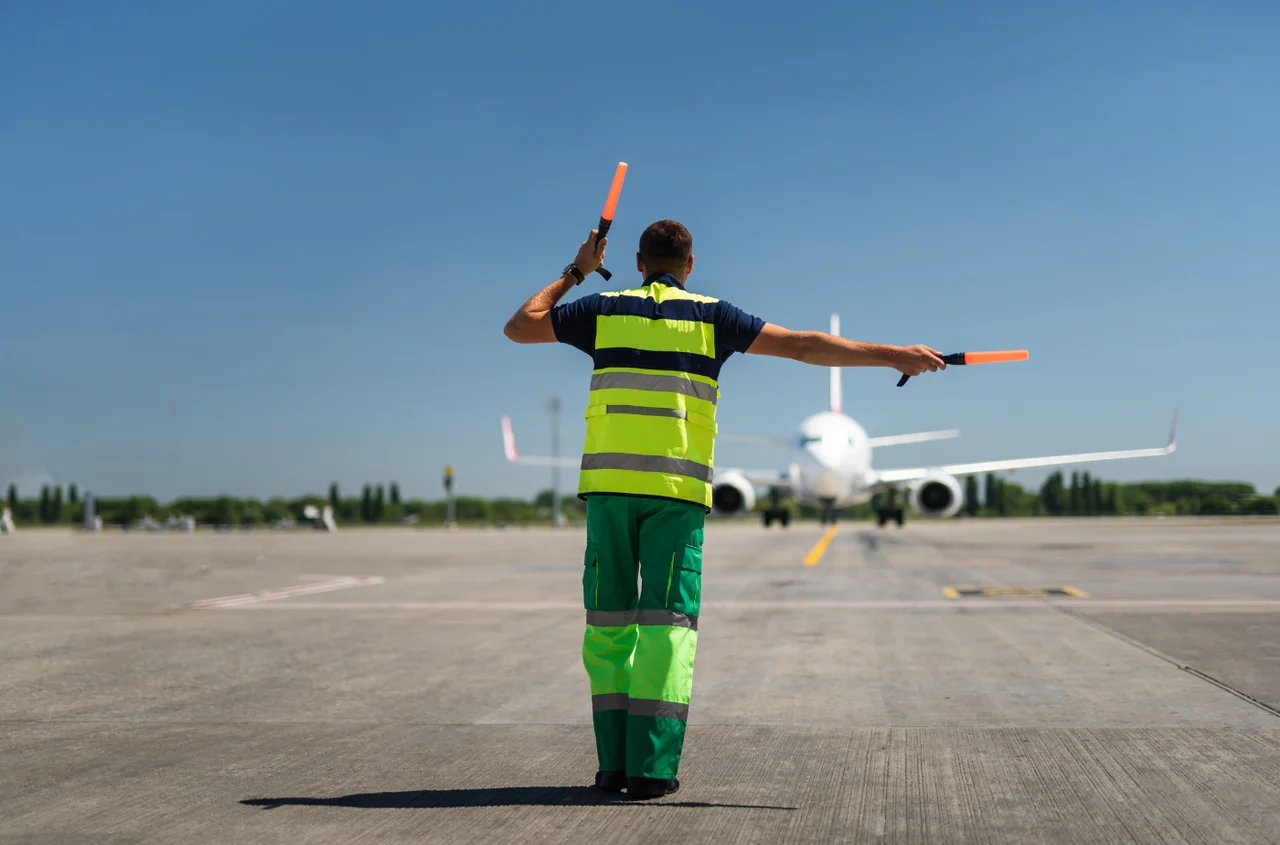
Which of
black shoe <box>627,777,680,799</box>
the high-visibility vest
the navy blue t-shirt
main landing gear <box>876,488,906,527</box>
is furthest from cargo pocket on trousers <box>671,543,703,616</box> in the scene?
main landing gear <box>876,488,906,527</box>

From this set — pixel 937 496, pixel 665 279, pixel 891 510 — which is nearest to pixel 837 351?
pixel 665 279

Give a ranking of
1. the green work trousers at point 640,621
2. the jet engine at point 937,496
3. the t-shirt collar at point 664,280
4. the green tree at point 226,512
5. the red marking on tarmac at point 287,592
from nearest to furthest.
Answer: the green work trousers at point 640,621 < the t-shirt collar at point 664,280 < the red marking on tarmac at point 287,592 < the jet engine at point 937,496 < the green tree at point 226,512

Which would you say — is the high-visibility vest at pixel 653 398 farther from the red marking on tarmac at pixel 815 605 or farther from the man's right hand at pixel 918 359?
the red marking on tarmac at pixel 815 605

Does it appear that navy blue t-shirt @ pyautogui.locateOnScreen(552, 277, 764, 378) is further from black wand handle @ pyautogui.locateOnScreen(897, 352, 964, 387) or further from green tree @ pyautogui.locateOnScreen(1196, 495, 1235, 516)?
green tree @ pyautogui.locateOnScreen(1196, 495, 1235, 516)

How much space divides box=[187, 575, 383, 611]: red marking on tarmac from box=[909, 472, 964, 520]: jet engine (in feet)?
75.4

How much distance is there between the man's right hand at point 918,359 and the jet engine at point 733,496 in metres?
29.6

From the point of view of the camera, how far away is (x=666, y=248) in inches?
157

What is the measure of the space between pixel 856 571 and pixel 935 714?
38.8ft

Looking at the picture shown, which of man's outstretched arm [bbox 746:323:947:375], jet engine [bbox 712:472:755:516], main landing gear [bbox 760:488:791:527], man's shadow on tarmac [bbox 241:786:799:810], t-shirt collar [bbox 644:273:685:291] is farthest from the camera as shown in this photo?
main landing gear [bbox 760:488:791:527]

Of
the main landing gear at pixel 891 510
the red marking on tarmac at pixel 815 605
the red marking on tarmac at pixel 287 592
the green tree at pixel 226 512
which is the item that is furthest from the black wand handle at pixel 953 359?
the green tree at pixel 226 512

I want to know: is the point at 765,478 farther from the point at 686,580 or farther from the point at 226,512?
the point at 226,512

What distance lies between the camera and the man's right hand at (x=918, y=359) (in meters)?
3.89

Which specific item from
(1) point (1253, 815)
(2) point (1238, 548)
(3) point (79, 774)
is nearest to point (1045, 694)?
(1) point (1253, 815)

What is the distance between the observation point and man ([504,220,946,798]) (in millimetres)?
3578
